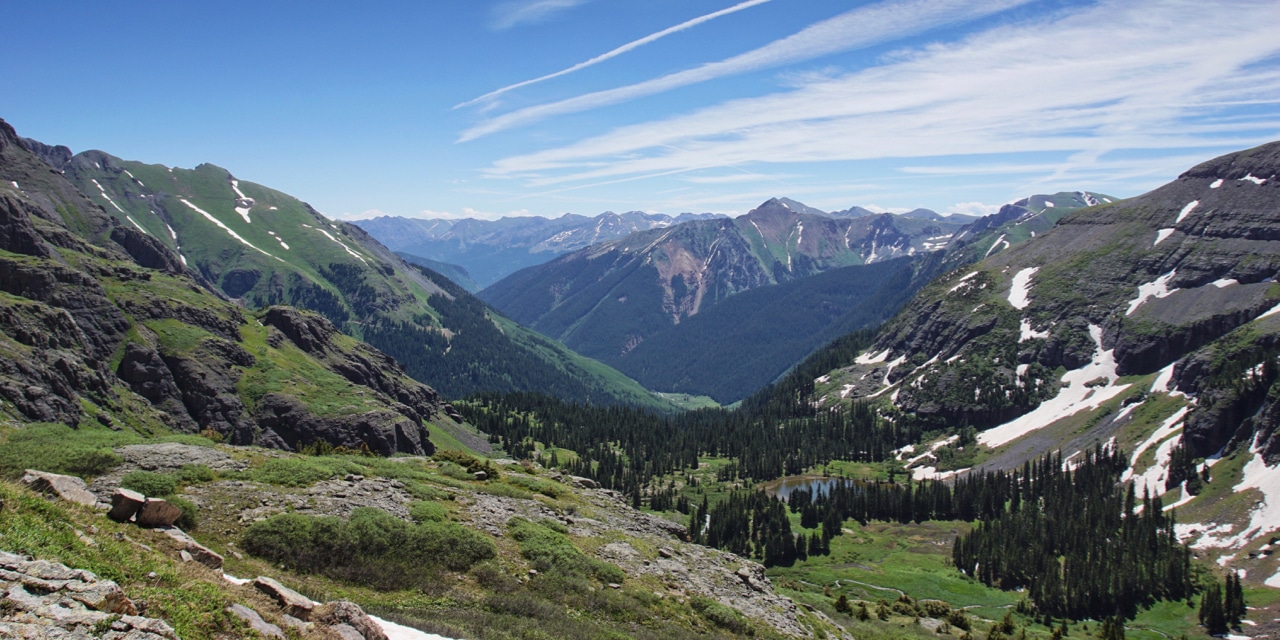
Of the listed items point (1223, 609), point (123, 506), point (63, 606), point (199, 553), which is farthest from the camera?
point (1223, 609)

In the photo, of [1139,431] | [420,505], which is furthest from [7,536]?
[1139,431]

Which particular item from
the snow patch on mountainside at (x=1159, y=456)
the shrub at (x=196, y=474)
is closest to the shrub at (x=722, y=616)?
the shrub at (x=196, y=474)

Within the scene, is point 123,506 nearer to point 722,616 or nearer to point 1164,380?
point 722,616

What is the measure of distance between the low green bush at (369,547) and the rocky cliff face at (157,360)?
236 ft

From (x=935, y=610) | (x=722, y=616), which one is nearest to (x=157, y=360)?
(x=722, y=616)

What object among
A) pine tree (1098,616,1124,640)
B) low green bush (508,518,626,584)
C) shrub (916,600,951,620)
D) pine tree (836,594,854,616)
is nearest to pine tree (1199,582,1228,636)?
pine tree (1098,616,1124,640)

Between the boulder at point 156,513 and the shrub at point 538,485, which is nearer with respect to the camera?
the boulder at point 156,513

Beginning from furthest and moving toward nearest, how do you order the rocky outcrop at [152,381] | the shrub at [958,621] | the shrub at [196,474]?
the rocky outcrop at [152,381] < the shrub at [958,621] < the shrub at [196,474]

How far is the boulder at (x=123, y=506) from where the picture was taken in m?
27.4

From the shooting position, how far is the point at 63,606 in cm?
1580

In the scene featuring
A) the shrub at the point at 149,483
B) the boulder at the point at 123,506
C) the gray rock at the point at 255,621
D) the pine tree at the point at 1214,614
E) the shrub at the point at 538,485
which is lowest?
the pine tree at the point at 1214,614

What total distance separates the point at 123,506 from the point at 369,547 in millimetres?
11728

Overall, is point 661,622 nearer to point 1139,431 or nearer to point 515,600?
point 515,600

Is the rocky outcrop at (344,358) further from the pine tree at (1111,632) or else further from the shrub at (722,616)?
the pine tree at (1111,632)
